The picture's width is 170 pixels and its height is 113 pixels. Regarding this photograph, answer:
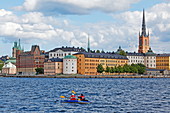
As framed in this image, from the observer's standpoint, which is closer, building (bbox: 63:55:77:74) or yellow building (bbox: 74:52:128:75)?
building (bbox: 63:55:77:74)

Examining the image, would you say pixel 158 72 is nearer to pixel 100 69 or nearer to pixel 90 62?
pixel 100 69

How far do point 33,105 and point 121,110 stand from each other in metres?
9.88

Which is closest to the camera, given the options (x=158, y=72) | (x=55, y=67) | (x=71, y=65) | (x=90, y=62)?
(x=71, y=65)

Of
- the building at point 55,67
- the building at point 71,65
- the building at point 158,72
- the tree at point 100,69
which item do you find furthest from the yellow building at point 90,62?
the building at point 158,72

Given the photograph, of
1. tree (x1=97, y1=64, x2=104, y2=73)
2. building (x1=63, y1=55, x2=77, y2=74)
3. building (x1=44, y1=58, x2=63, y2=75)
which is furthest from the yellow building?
building (x1=44, y1=58, x2=63, y2=75)

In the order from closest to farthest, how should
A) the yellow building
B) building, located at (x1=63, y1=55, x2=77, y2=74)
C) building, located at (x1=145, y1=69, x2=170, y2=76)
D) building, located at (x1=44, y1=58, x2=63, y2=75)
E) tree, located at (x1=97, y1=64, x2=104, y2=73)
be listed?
tree, located at (x1=97, y1=64, x2=104, y2=73), building, located at (x1=63, y1=55, x2=77, y2=74), the yellow building, building, located at (x1=44, y1=58, x2=63, y2=75), building, located at (x1=145, y1=69, x2=170, y2=76)

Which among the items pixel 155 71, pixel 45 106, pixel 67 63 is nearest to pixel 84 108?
pixel 45 106

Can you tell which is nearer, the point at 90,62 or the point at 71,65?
the point at 71,65

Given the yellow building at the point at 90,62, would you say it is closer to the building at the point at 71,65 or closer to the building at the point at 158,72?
the building at the point at 71,65

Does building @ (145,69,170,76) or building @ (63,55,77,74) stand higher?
building @ (63,55,77,74)

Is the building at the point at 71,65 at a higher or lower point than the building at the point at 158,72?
higher

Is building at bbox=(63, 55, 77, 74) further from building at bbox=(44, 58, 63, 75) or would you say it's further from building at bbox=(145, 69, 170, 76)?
building at bbox=(145, 69, 170, 76)

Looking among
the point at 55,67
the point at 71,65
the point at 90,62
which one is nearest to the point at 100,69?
the point at 90,62

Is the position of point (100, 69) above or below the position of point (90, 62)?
below
